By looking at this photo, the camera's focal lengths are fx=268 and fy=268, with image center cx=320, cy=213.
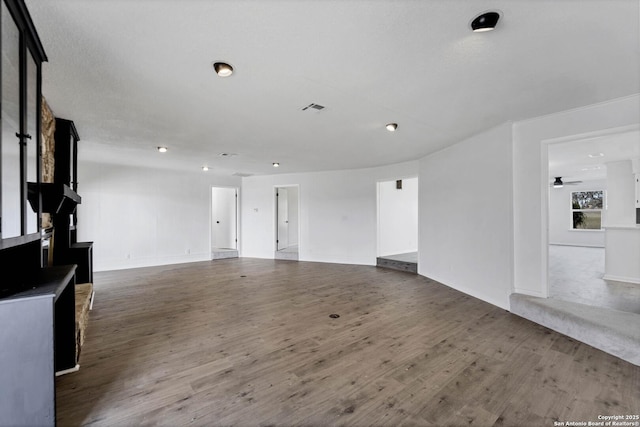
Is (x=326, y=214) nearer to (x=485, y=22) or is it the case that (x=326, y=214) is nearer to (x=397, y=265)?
(x=397, y=265)

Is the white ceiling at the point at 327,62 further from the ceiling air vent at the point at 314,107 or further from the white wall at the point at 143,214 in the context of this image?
the white wall at the point at 143,214

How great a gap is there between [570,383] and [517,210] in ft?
7.09

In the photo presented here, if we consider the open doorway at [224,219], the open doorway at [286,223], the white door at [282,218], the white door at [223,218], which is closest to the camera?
the open doorway at [286,223]

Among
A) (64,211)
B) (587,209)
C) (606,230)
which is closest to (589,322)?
(606,230)

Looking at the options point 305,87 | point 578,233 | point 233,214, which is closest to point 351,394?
point 305,87

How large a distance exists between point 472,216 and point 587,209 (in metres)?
8.96

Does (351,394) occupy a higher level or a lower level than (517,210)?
lower

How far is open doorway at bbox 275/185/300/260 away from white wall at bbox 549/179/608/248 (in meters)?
10.0

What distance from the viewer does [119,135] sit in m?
4.12

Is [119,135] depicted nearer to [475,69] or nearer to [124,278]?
[124,278]

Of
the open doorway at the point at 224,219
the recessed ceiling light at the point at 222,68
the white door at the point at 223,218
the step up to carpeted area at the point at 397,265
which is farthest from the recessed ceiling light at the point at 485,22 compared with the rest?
the white door at the point at 223,218

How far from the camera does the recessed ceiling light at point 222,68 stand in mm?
2146

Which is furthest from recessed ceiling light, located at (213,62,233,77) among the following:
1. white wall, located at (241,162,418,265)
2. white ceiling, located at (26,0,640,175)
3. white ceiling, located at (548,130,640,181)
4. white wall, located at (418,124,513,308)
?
white wall, located at (241,162,418,265)

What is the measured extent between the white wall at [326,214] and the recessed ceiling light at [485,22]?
4630 mm
